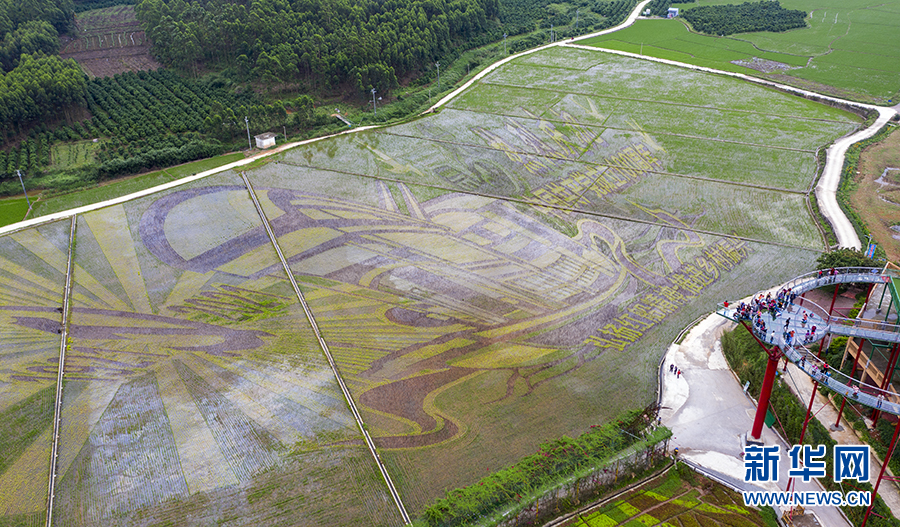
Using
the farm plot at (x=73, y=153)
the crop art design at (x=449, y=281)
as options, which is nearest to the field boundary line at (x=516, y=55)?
the crop art design at (x=449, y=281)

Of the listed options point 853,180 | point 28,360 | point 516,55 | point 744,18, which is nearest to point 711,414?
point 853,180

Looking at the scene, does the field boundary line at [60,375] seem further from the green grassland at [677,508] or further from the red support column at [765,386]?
the red support column at [765,386]

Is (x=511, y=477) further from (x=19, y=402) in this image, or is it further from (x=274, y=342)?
(x=19, y=402)

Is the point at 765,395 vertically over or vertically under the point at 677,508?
over

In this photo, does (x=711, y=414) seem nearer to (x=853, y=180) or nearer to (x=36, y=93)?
(x=853, y=180)

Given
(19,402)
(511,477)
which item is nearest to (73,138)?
(19,402)

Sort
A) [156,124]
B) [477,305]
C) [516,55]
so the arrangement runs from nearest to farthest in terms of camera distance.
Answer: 1. [477,305]
2. [156,124]
3. [516,55]

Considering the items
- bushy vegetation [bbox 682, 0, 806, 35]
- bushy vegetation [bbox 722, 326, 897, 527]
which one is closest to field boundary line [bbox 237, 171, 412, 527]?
bushy vegetation [bbox 722, 326, 897, 527]

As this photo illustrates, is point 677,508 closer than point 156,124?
Yes
